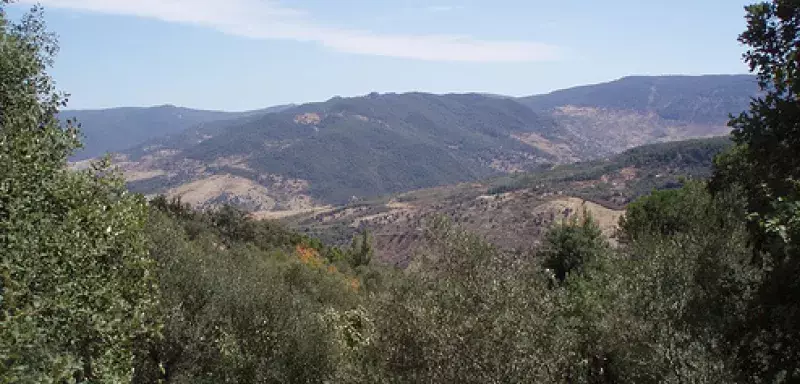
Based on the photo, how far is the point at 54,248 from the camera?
409 inches

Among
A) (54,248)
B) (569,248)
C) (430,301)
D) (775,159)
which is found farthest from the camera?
(569,248)

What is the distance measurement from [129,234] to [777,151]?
14.5 m

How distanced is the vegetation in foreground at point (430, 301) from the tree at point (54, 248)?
4cm

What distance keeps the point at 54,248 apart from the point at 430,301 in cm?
812

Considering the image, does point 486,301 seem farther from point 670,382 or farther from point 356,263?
point 356,263

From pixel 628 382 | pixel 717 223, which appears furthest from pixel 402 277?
pixel 717 223

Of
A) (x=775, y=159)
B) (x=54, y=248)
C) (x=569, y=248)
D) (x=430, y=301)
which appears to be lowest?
(x=569, y=248)

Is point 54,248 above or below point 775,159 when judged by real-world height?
below

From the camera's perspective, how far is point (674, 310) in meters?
16.2

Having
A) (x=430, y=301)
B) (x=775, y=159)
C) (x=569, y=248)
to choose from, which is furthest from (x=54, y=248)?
(x=569, y=248)

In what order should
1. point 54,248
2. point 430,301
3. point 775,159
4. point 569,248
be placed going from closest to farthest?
point 54,248
point 775,159
point 430,301
point 569,248

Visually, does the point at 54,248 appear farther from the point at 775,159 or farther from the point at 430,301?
the point at 775,159

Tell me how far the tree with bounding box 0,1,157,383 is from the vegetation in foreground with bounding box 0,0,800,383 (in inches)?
1.7

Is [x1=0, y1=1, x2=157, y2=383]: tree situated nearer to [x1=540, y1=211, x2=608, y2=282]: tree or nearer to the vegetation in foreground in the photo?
the vegetation in foreground
